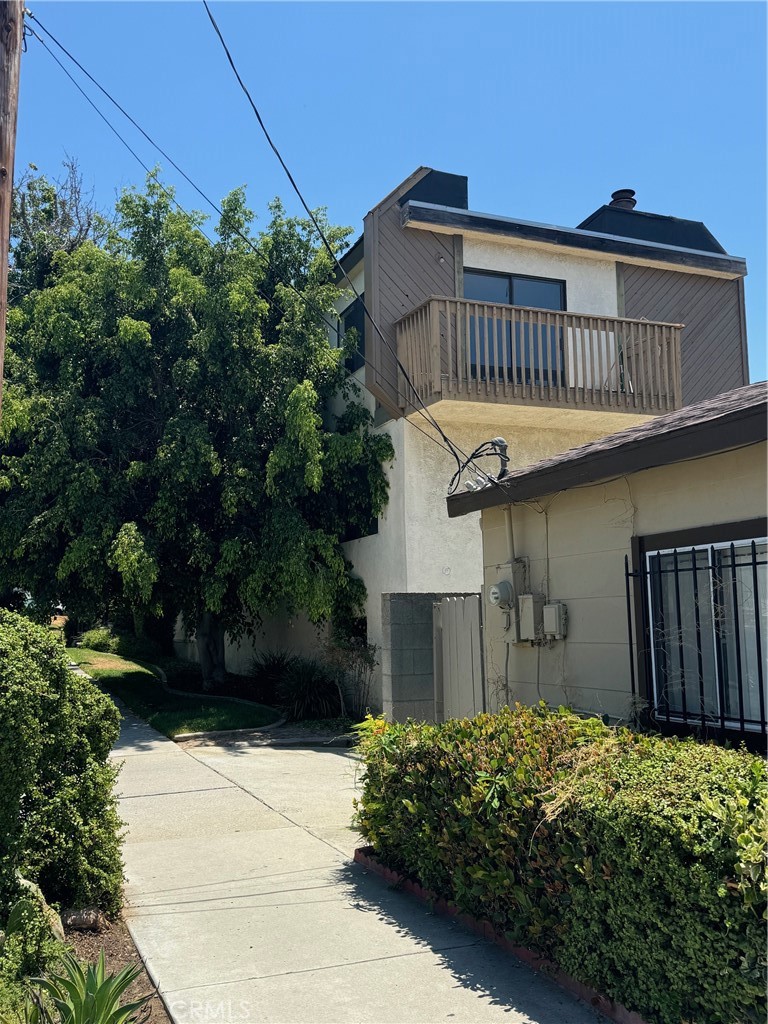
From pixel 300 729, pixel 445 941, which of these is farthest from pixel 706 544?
pixel 300 729

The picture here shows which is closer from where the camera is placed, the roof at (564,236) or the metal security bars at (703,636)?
the metal security bars at (703,636)

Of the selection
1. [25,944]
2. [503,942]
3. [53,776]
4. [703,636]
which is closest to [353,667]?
[703,636]

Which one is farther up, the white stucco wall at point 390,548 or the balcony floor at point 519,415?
the balcony floor at point 519,415

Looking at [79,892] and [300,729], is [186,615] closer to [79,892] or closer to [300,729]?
[300,729]

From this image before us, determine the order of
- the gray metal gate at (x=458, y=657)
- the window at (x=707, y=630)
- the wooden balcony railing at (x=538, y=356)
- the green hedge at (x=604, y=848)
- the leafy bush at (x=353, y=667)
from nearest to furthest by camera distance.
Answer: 1. the green hedge at (x=604, y=848)
2. the window at (x=707, y=630)
3. the gray metal gate at (x=458, y=657)
4. the wooden balcony railing at (x=538, y=356)
5. the leafy bush at (x=353, y=667)

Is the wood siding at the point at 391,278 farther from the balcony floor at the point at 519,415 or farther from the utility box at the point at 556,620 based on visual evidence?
the utility box at the point at 556,620

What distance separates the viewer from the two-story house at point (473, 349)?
44.5 feet

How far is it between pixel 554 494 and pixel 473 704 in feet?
8.61

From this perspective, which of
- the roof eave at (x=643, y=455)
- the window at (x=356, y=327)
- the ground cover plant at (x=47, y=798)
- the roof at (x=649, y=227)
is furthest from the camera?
the roof at (x=649, y=227)

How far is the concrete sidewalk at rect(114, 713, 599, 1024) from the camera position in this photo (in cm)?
421

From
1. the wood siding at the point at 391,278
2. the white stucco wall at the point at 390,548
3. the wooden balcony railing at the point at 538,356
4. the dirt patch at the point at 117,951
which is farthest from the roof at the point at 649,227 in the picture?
the dirt patch at the point at 117,951
